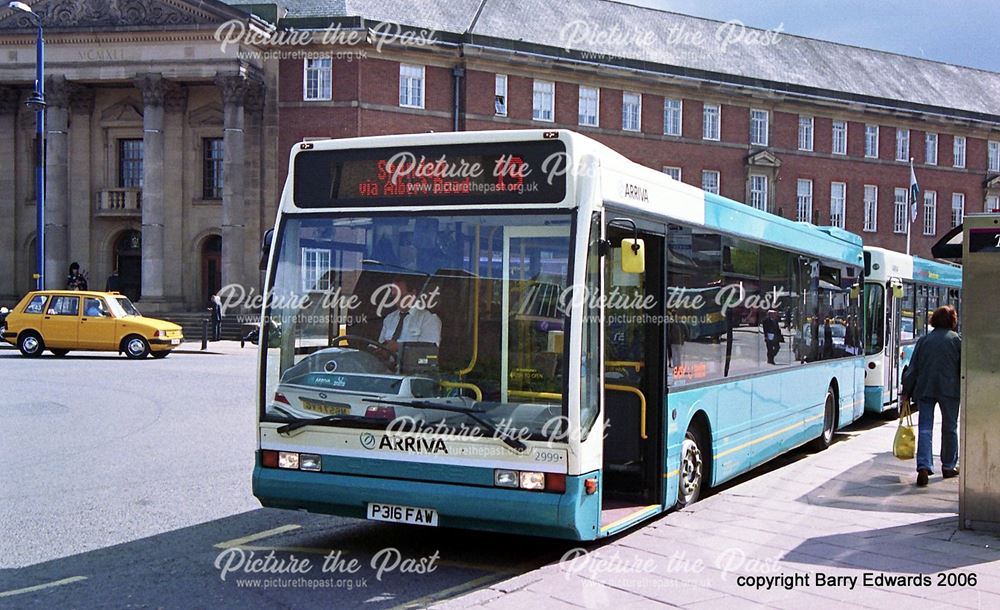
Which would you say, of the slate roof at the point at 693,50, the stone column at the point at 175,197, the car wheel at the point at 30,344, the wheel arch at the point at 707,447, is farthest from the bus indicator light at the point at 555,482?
the slate roof at the point at 693,50

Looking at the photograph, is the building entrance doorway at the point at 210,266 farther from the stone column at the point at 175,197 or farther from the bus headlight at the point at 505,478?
the bus headlight at the point at 505,478

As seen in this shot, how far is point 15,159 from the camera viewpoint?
47.0 metres

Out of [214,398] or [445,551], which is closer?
[445,551]

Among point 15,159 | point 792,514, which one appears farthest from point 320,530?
point 15,159

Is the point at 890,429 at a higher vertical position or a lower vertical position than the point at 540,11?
lower

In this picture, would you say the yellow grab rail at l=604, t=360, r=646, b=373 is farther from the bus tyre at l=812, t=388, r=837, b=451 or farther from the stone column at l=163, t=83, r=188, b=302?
the stone column at l=163, t=83, r=188, b=302

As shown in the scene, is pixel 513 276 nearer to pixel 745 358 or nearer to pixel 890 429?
pixel 745 358

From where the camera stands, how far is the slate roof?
49062mm

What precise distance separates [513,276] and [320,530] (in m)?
2.91

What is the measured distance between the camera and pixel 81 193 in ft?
153

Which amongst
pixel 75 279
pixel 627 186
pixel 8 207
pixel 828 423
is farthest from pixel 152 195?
pixel 627 186

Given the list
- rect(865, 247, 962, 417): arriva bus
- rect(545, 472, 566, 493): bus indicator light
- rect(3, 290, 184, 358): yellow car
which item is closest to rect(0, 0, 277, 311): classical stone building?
rect(3, 290, 184, 358): yellow car

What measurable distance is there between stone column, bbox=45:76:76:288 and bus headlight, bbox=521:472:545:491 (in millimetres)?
42542

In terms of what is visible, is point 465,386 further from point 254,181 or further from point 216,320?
point 254,181
